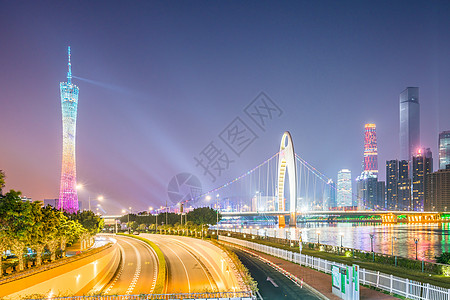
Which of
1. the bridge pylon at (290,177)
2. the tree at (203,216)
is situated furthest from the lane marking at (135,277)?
the bridge pylon at (290,177)

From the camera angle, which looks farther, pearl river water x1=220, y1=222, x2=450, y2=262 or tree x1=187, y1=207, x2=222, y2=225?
tree x1=187, y1=207, x2=222, y2=225

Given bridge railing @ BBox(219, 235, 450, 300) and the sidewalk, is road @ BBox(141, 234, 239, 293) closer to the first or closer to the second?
the sidewalk

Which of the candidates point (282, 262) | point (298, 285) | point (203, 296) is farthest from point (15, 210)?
point (282, 262)

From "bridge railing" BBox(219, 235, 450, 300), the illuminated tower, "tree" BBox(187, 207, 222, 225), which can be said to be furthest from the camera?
"tree" BBox(187, 207, 222, 225)

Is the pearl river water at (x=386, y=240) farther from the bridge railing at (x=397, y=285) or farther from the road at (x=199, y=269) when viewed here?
the bridge railing at (x=397, y=285)

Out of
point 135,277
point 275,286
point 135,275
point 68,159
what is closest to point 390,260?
point 275,286

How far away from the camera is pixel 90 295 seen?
19.4 m

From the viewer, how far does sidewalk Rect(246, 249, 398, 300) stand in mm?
21375

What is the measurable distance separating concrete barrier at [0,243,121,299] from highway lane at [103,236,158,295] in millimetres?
958

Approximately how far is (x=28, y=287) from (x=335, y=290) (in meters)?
19.3

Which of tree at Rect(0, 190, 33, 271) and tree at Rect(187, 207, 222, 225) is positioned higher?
tree at Rect(0, 190, 33, 271)

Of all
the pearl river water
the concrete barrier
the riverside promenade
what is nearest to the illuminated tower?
the pearl river water

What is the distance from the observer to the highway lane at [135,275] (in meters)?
28.3

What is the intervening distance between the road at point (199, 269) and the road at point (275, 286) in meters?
1.76
